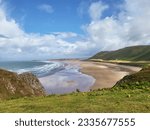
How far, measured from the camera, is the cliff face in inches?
1154

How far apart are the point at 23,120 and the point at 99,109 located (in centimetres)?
626

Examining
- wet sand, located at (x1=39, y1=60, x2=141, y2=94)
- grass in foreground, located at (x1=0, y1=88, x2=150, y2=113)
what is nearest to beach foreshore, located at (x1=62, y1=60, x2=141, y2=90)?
wet sand, located at (x1=39, y1=60, x2=141, y2=94)

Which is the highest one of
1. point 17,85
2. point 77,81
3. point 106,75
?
point 17,85

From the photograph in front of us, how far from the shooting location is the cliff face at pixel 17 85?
29306 millimetres

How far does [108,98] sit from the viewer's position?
17.3 meters

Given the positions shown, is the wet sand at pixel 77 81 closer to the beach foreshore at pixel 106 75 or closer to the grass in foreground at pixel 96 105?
the beach foreshore at pixel 106 75

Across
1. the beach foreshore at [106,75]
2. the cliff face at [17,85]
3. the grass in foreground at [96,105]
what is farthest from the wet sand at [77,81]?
the grass in foreground at [96,105]

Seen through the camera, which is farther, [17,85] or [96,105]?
[17,85]

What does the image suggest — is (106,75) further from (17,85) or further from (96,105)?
(96,105)

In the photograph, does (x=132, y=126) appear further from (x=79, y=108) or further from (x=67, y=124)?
(x=79, y=108)

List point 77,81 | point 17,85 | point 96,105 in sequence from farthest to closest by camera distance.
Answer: point 77,81 → point 17,85 → point 96,105

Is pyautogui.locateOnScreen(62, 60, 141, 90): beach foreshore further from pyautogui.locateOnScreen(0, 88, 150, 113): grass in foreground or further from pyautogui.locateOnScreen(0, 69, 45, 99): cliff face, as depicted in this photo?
pyautogui.locateOnScreen(0, 88, 150, 113): grass in foreground

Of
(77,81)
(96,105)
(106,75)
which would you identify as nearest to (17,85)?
(96,105)

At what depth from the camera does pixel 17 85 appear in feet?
103
